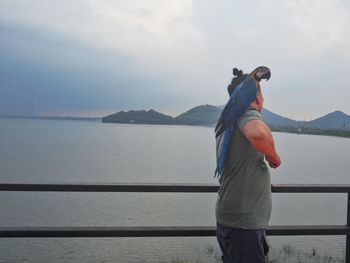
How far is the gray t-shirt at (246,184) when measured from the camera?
288cm

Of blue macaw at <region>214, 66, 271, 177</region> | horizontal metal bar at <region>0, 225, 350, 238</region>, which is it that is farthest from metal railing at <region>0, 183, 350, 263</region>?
blue macaw at <region>214, 66, 271, 177</region>

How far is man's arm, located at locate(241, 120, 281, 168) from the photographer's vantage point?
2.71 m

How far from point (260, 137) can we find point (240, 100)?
0.97 feet

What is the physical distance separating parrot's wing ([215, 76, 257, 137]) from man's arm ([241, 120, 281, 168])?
0.13 meters

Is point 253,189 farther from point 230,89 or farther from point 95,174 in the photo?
point 95,174

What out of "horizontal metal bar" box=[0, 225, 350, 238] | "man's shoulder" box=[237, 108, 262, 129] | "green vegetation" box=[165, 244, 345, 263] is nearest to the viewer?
"man's shoulder" box=[237, 108, 262, 129]

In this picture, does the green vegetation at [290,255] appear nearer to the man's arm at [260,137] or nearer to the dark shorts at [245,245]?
the dark shorts at [245,245]

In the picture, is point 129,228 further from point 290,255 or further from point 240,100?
point 290,255

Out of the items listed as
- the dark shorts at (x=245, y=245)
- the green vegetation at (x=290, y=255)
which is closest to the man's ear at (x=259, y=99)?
the dark shorts at (x=245, y=245)

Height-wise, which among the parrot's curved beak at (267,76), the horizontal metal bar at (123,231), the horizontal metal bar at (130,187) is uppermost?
the parrot's curved beak at (267,76)

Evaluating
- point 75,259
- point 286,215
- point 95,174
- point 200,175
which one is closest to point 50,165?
point 95,174

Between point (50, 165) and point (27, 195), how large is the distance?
15550mm

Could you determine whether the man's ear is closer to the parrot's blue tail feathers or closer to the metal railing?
the parrot's blue tail feathers

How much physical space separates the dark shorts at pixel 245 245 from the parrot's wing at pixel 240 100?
0.65m
